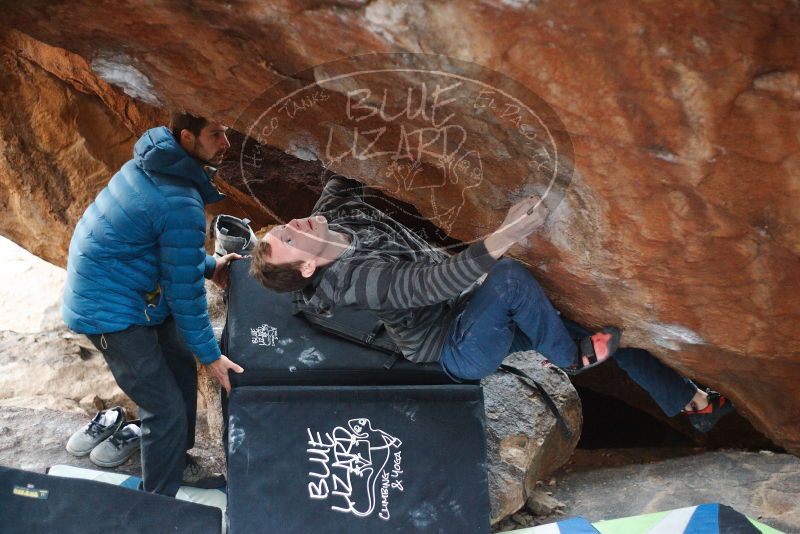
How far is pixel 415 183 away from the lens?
2908mm

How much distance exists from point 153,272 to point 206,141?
0.55 meters

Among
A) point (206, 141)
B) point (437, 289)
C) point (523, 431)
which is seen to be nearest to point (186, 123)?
point (206, 141)

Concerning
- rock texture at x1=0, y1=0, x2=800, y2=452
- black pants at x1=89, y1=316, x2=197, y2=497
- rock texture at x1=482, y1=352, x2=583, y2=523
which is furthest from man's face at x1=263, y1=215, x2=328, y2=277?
rock texture at x1=482, y1=352, x2=583, y2=523

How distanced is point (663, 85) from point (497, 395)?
214cm

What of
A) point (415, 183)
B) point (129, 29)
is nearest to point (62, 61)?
point (129, 29)

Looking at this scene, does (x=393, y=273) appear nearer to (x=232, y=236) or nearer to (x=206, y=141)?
(x=206, y=141)

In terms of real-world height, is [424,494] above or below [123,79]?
below

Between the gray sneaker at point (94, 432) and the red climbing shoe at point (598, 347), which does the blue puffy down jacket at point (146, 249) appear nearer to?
the gray sneaker at point (94, 432)

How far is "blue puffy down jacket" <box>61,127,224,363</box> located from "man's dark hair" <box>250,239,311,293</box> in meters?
0.33

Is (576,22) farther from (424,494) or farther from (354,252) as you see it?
(424,494)

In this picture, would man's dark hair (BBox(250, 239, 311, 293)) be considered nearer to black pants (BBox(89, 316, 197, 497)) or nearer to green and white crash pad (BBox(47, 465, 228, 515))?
black pants (BBox(89, 316, 197, 497))

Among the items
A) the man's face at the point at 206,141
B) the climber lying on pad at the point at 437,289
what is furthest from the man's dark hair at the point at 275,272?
the man's face at the point at 206,141

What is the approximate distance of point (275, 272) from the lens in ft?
8.80

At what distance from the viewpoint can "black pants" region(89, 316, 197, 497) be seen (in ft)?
10.1
